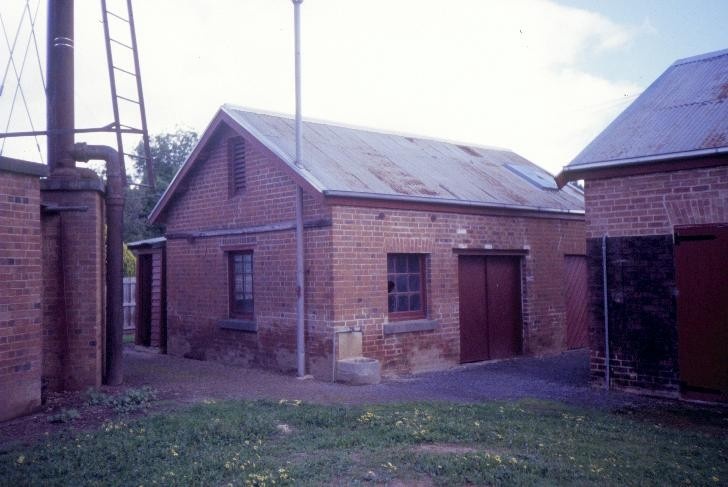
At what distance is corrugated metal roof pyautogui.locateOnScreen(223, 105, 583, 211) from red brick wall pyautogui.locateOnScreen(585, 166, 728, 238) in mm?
3255

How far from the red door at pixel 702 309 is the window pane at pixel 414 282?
4.99m

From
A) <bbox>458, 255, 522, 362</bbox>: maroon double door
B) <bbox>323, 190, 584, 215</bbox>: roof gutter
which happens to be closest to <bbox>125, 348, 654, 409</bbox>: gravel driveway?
<bbox>458, 255, 522, 362</bbox>: maroon double door

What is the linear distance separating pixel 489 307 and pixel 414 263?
7.91 ft

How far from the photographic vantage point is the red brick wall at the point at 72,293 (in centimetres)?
994

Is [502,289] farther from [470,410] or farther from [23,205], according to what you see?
[23,205]

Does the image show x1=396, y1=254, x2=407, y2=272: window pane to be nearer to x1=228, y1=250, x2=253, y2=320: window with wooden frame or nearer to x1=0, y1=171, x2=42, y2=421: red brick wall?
x1=228, y1=250, x2=253, y2=320: window with wooden frame

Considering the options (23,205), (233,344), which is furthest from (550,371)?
(23,205)

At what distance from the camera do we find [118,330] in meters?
10.6

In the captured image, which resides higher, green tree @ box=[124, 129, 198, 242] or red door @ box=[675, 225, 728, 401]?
green tree @ box=[124, 129, 198, 242]

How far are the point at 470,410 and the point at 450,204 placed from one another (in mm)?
5464

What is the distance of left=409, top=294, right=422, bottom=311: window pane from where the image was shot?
12968 mm

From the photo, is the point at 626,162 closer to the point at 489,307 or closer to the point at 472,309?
the point at 472,309

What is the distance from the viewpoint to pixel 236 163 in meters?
14.2

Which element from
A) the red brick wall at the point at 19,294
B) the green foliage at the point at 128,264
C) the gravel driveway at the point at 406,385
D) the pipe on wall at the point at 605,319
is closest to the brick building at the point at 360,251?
the gravel driveway at the point at 406,385
